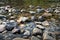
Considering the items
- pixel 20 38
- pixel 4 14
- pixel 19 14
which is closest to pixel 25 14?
pixel 19 14

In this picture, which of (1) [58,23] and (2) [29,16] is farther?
(2) [29,16]

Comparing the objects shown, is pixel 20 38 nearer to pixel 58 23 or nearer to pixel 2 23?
pixel 2 23

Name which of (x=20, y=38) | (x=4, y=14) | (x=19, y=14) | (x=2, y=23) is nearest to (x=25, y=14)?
(x=19, y=14)

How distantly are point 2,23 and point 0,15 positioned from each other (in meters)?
0.66

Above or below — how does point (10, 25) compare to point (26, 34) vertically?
A: above

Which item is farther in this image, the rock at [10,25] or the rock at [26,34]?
the rock at [10,25]

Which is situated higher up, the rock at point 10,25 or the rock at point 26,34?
the rock at point 10,25

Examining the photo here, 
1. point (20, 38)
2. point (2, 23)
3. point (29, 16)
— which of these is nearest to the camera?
point (20, 38)

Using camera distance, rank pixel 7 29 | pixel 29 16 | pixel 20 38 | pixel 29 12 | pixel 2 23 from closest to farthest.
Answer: pixel 20 38 < pixel 7 29 < pixel 2 23 < pixel 29 16 < pixel 29 12

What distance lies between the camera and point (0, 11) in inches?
209

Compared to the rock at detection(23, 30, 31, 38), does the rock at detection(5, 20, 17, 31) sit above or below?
above

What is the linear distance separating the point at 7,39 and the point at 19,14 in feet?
5.34

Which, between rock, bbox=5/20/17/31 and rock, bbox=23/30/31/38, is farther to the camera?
rock, bbox=5/20/17/31

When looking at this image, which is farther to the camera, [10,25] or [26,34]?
[10,25]
